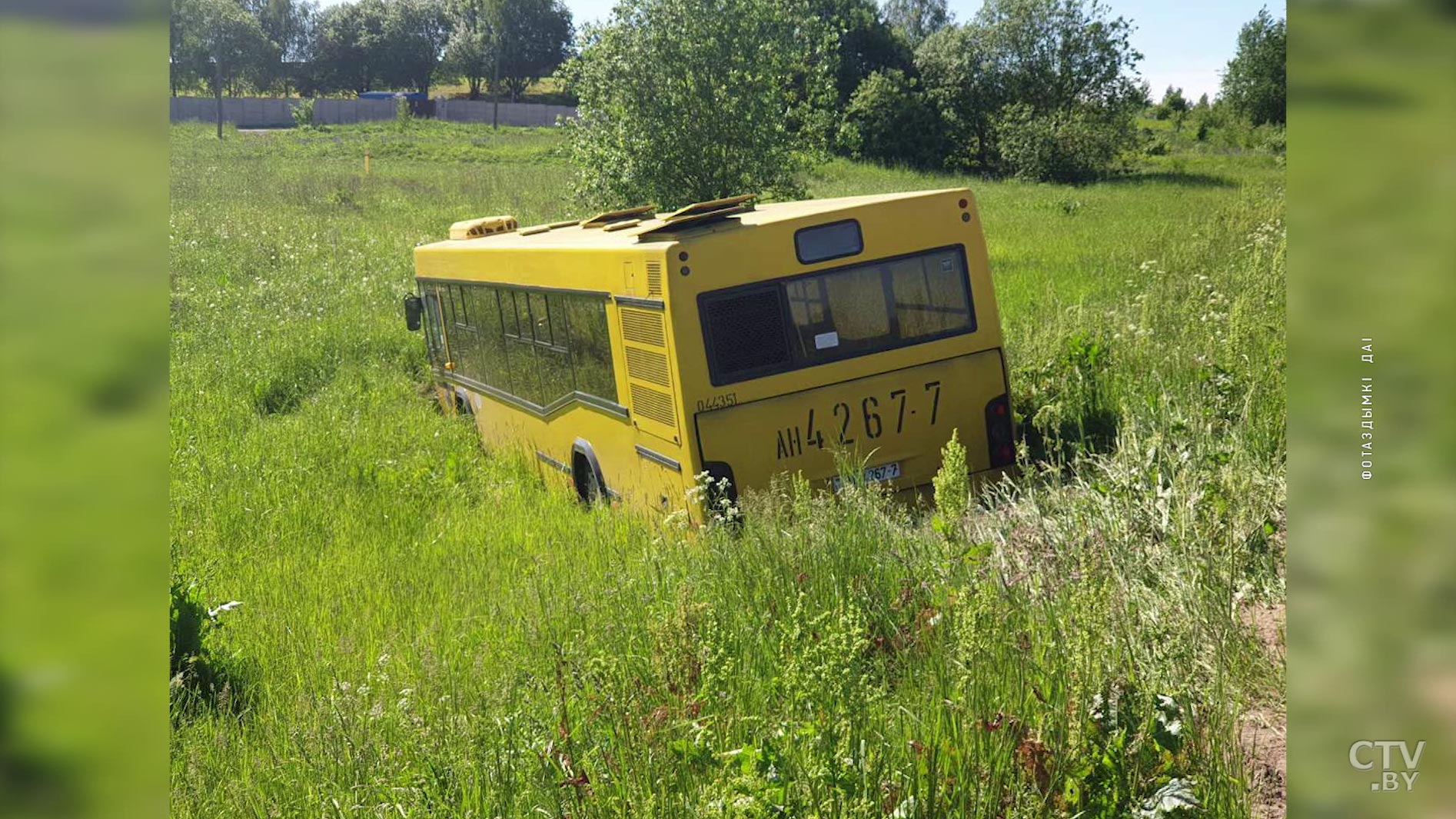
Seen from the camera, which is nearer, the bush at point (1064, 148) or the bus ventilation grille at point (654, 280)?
the bus ventilation grille at point (654, 280)

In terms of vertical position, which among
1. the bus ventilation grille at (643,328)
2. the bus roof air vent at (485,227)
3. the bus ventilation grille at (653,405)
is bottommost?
the bus ventilation grille at (653,405)

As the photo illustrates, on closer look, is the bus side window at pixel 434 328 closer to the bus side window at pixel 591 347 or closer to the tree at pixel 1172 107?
the bus side window at pixel 591 347

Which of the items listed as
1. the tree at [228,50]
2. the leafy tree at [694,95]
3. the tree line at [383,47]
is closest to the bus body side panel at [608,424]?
the leafy tree at [694,95]

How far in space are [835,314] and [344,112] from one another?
8448 centimetres

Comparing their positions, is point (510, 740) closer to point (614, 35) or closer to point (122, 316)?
point (122, 316)

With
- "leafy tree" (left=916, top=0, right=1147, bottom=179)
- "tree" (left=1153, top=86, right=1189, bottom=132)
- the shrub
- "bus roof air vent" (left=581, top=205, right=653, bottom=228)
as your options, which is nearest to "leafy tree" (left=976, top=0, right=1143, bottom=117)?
"leafy tree" (left=916, top=0, right=1147, bottom=179)

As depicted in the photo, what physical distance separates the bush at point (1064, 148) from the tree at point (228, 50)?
1579 inches

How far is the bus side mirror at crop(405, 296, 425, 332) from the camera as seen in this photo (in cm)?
1810

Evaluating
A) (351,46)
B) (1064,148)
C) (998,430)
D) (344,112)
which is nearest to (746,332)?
(998,430)

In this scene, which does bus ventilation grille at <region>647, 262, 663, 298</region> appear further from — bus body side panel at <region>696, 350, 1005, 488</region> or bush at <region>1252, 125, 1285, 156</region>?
bush at <region>1252, 125, 1285, 156</region>

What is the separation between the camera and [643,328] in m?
10.1

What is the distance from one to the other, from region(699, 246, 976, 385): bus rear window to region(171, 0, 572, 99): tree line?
76.8 m

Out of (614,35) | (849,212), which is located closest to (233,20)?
(614,35)

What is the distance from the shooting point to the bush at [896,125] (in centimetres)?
6488
